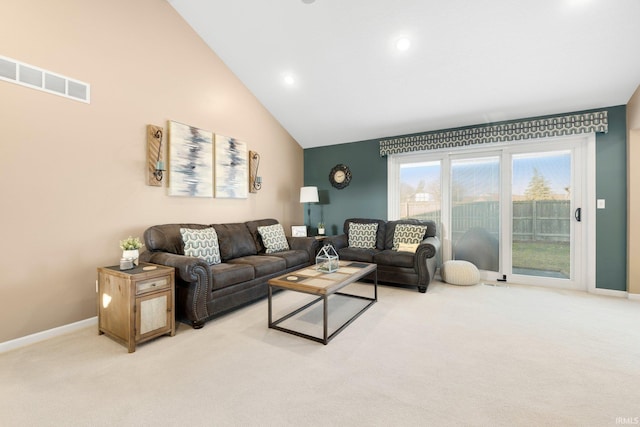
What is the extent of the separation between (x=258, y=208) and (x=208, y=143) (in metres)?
1.35

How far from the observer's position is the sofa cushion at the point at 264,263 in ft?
10.8

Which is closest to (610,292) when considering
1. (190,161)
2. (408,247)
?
(408,247)

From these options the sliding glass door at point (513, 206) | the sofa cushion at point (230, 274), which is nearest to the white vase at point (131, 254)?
the sofa cushion at point (230, 274)

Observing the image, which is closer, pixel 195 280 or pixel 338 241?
pixel 195 280

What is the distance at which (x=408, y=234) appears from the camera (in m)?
4.31

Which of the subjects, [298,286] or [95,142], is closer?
[298,286]

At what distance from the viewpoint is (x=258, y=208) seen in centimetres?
474

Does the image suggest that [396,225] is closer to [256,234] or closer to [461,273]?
[461,273]

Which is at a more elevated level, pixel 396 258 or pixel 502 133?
pixel 502 133

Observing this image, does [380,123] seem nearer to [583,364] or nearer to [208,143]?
[208,143]

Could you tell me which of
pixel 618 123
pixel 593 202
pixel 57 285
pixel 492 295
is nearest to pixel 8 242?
pixel 57 285

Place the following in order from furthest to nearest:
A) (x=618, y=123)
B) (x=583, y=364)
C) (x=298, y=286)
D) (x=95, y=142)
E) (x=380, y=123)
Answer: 1. (x=380, y=123)
2. (x=618, y=123)
3. (x=95, y=142)
4. (x=298, y=286)
5. (x=583, y=364)

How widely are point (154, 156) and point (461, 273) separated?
4.29 m

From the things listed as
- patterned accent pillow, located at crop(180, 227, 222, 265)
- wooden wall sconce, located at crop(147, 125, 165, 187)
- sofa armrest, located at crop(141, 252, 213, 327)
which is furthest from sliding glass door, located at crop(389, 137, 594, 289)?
wooden wall sconce, located at crop(147, 125, 165, 187)
